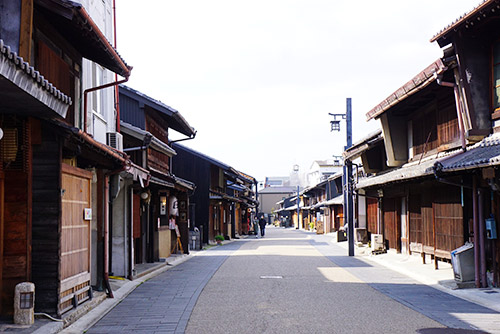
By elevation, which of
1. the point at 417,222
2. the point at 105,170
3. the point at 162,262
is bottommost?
the point at 162,262

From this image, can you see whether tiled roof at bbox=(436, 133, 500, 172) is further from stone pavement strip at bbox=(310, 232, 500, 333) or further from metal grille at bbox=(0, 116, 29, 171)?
metal grille at bbox=(0, 116, 29, 171)

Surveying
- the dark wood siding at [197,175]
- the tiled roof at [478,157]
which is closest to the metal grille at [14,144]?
the tiled roof at [478,157]

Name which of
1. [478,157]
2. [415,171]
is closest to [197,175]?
[415,171]

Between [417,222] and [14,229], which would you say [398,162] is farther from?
[14,229]

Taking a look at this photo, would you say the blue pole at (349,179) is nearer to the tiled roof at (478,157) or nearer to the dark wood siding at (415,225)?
the dark wood siding at (415,225)

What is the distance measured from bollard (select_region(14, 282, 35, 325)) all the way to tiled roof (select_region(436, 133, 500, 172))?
29.2 feet

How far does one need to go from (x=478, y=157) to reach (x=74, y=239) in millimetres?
8743

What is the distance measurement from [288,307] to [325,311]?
2.72 feet

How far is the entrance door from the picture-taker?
1074 cm

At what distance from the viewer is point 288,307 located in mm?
11836

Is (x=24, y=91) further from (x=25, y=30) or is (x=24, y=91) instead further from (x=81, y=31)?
(x=81, y=31)

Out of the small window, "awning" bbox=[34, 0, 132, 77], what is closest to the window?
the small window

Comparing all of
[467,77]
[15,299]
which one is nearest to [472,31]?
[467,77]

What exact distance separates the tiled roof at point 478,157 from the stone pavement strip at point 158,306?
659 cm
